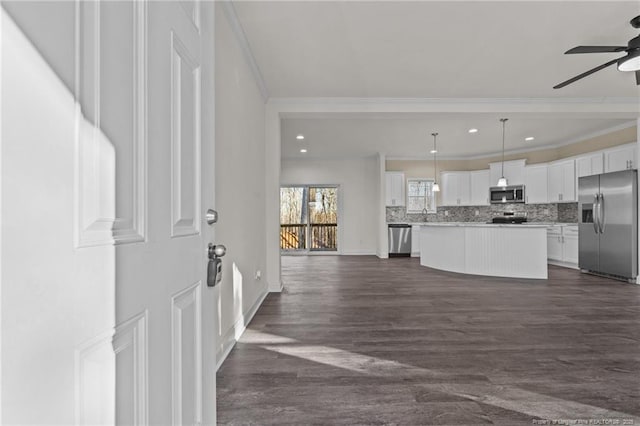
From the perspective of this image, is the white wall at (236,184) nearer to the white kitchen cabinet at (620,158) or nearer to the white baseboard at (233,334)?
the white baseboard at (233,334)

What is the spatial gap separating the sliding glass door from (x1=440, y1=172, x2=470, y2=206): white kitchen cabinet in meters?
2.85

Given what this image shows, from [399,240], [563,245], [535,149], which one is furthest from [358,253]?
[535,149]

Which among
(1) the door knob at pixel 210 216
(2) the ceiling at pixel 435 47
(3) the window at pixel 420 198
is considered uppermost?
(2) the ceiling at pixel 435 47

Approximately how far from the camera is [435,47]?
315 cm

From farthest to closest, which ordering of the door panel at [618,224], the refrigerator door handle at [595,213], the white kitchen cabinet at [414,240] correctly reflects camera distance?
the white kitchen cabinet at [414,240]
the refrigerator door handle at [595,213]
the door panel at [618,224]

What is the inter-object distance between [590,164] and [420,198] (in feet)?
11.8

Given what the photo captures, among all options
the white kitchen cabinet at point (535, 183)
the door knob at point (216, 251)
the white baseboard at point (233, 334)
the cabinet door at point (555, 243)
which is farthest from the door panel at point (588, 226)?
the door knob at point (216, 251)

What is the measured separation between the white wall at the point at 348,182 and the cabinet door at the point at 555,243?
383 cm

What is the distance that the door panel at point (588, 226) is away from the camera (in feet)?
18.6

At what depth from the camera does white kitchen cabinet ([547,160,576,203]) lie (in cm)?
669

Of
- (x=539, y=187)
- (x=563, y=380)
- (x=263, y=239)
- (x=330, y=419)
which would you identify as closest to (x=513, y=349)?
(x=563, y=380)

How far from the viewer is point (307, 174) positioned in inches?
351

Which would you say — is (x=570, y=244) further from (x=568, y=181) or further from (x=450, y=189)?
(x=450, y=189)

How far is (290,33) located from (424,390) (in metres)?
2.88
